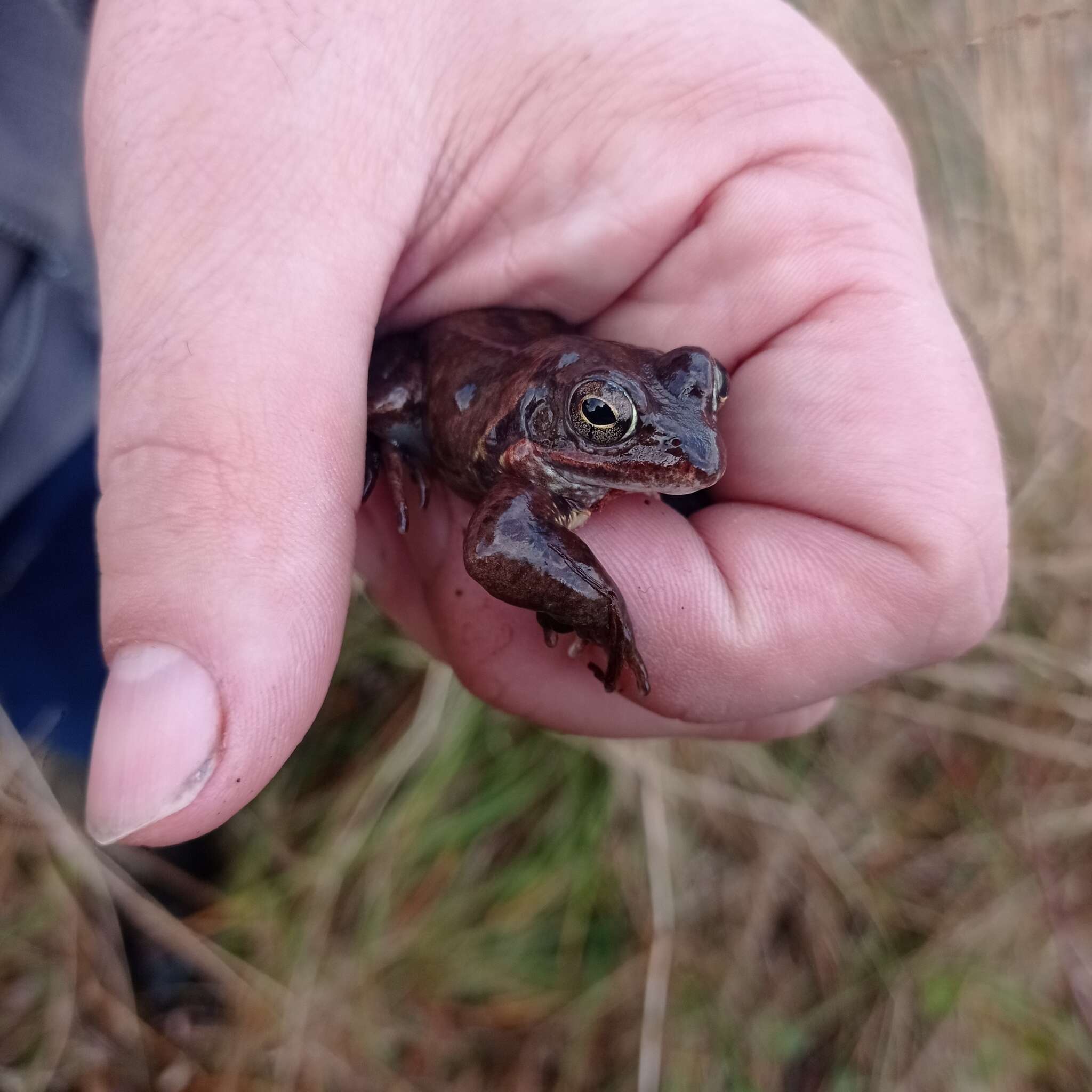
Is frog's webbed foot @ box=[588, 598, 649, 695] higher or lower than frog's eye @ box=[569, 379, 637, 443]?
lower

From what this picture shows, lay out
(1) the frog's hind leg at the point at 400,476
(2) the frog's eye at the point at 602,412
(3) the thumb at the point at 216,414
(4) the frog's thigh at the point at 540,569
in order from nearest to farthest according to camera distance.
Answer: (3) the thumb at the point at 216,414
(4) the frog's thigh at the point at 540,569
(2) the frog's eye at the point at 602,412
(1) the frog's hind leg at the point at 400,476

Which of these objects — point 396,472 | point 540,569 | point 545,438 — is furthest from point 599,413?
point 396,472

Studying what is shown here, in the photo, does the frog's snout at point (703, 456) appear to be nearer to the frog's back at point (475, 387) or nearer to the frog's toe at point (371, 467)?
the frog's back at point (475, 387)

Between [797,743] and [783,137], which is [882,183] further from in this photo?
[797,743]

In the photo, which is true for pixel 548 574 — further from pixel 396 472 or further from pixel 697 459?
pixel 396 472

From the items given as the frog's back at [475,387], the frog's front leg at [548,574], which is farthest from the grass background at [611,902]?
the frog's front leg at [548,574]

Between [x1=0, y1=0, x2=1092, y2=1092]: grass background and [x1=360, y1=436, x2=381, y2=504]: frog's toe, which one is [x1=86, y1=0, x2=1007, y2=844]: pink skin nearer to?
[x1=360, y1=436, x2=381, y2=504]: frog's toe

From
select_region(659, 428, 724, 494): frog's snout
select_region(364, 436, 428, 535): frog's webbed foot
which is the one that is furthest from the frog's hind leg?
select_region(659, 428, 724, 494): frog's snout
